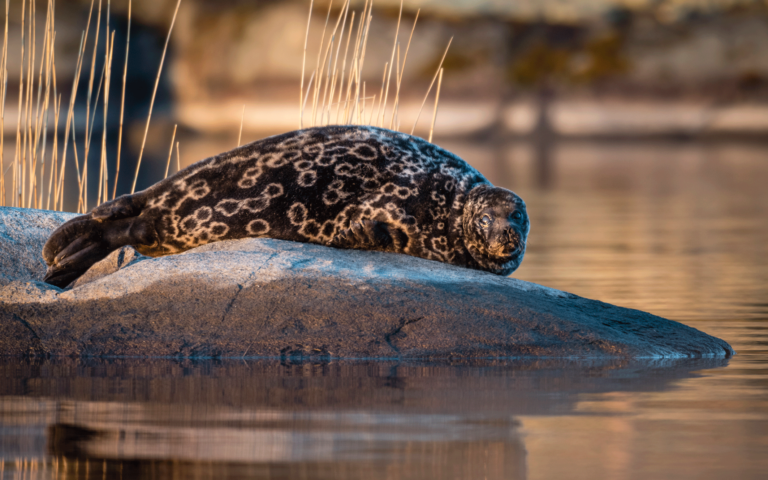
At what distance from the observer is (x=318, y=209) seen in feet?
18.0

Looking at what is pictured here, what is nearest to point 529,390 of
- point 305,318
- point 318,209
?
point 305,318

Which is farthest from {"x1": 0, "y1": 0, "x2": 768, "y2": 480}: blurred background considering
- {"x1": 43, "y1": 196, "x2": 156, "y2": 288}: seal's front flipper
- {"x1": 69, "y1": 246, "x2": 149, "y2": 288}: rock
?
{"x1": 43, "y1": 196, "x2": 156, "y2": 288}: seal's front flipper

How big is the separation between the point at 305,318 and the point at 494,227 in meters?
1.33

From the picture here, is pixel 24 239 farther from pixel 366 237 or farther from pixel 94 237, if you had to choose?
pixel 366 237

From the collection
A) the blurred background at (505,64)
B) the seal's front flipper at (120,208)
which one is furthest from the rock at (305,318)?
the blurred background at (505,64)

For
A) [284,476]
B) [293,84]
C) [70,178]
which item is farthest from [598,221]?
[293,84]

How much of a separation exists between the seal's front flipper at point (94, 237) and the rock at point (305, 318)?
1.72 ft

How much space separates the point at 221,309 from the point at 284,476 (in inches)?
75.6

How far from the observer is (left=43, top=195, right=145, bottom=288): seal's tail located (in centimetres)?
532

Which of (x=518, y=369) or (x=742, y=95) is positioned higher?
(x=742, y=95)

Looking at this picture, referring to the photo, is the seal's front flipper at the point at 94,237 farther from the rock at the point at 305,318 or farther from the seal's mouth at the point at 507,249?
the seal's mouth at the point at 507,249

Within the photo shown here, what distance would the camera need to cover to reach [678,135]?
1334 inches

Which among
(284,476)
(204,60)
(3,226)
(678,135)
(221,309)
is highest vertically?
(204,60)

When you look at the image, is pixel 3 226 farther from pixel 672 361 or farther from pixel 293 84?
pixel 293 84
